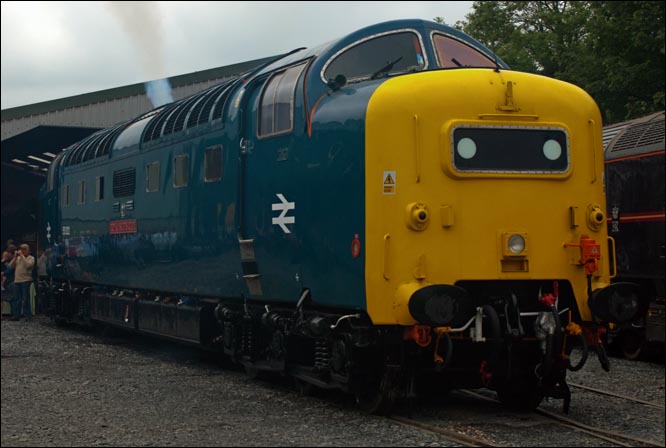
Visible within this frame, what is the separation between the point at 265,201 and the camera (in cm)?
1034

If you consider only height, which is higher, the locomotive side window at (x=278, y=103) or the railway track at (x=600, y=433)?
the locomotive side window at (x=278, y=103)

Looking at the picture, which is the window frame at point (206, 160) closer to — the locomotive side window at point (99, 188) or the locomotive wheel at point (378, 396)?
the locomotive wheel at point (378, 396)

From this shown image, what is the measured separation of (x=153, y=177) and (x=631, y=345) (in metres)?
8.01

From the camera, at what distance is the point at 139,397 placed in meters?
9.63

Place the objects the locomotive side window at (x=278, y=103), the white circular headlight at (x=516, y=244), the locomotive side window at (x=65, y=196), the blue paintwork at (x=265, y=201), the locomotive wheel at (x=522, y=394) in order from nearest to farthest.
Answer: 1. the white circular headlight at (x=516, y=244)
2. the blue paintwork at (x=265, y=201)
3. the locomotive wheel at (x=522, y=394)
4. the locomotive side window at (x=278, y=103)
5. the locomotive side window at (x=65, y=196)

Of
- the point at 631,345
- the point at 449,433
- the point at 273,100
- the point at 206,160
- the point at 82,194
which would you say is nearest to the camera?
the point at 449,433

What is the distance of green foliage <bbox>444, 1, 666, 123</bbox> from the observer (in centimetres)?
2653

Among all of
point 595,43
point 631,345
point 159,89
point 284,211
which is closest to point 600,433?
point 284,211

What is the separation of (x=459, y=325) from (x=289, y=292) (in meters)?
2.13

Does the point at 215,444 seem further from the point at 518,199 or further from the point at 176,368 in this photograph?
the point at 176,368

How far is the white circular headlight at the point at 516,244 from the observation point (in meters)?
8.75

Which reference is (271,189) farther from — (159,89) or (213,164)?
(159,89)

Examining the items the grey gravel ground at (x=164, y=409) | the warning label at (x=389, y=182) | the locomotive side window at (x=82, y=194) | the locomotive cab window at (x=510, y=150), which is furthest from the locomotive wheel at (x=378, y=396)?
the locomotive side window at (x=82, y=194)

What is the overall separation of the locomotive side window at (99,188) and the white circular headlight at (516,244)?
31.5 feet
